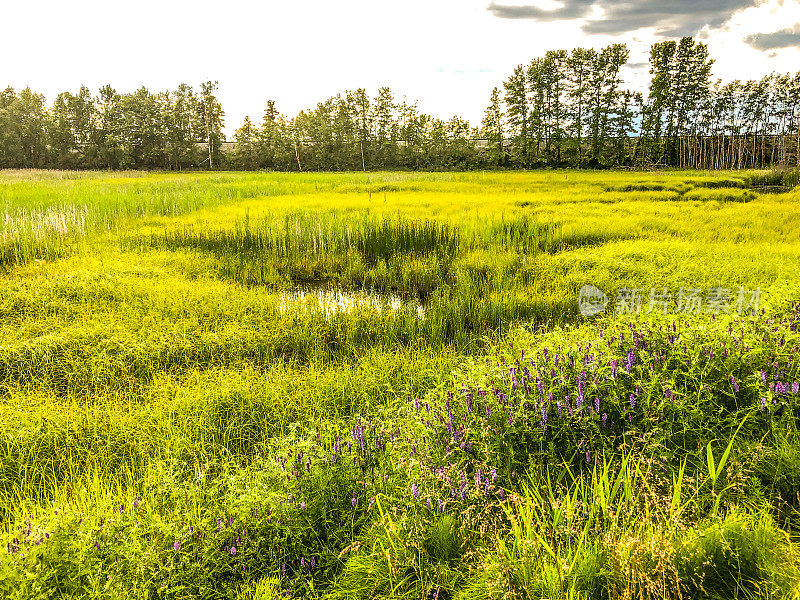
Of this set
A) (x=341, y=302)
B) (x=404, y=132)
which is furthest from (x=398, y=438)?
(x=404, y=132)

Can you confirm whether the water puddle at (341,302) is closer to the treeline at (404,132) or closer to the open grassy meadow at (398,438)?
the open grassy meadow at (398,438)

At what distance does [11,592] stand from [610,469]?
129 inches

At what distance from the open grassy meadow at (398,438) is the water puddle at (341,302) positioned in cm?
7

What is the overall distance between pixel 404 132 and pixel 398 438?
5770 centimetres

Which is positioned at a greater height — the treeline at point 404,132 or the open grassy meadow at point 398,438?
the treeline at point 404,132

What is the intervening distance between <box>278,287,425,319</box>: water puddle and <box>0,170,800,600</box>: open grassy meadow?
7 cm

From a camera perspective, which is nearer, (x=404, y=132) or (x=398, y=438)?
(x=398, y=438)

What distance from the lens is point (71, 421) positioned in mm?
4121

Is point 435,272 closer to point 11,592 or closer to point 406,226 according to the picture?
point 406,226

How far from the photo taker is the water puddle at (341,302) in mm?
6922

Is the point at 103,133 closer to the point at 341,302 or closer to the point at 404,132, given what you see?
the point at 404,132

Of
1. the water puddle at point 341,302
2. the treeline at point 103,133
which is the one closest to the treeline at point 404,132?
the treeline at point 103,133

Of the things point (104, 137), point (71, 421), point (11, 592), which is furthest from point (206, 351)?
point (104, 137)

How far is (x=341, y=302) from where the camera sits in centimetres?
751
